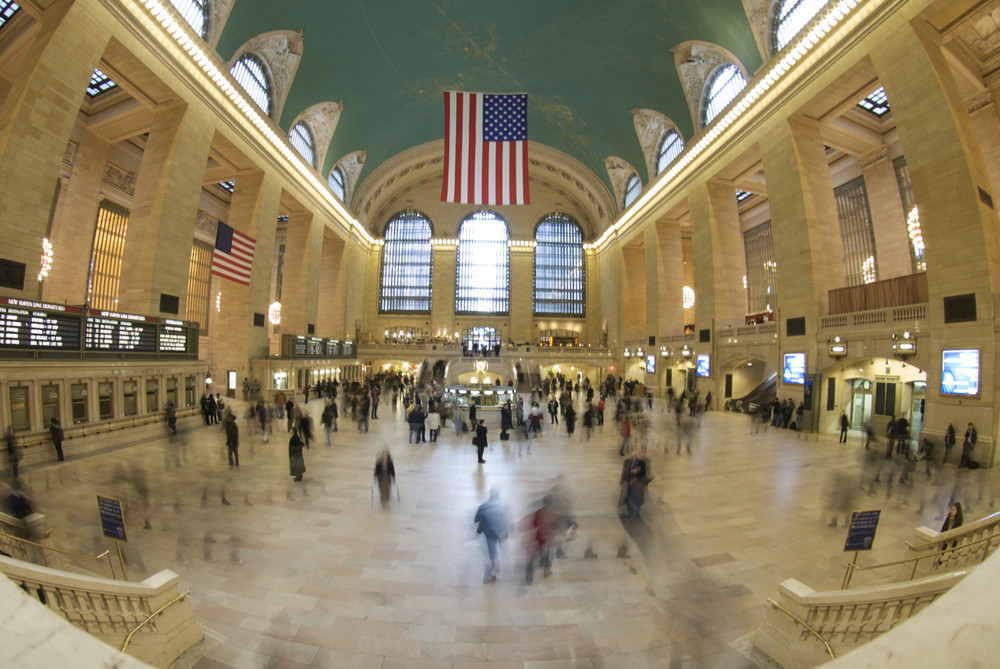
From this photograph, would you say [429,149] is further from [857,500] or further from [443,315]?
[857,500]

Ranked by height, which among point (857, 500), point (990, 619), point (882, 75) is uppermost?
point (882, 75)

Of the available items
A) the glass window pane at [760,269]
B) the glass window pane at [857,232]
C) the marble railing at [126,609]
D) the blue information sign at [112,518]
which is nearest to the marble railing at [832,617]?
the marble railing at [126,609]

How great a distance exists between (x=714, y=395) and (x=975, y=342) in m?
9.90

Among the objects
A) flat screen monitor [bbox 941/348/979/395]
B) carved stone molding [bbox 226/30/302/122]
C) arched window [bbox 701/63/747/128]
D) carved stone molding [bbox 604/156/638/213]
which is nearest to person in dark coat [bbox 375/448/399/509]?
flat screen monitor [bbox 941/348/979/395]

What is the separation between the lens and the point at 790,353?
15.1 m

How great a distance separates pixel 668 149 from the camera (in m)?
25.0

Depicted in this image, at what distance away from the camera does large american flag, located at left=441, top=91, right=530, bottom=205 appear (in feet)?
49.5

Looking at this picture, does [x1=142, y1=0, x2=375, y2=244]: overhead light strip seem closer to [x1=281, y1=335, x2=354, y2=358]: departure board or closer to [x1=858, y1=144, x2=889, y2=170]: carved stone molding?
[x1=281, y1=335, x2=354, y2=358]: departure board

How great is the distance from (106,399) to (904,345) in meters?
20.8

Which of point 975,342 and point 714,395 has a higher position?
point 975,342

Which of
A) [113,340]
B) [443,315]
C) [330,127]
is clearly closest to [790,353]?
[113,340]

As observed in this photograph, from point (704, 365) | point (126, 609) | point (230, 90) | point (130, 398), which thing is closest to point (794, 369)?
point (704, 365)

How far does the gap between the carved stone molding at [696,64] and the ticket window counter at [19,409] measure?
978 inches

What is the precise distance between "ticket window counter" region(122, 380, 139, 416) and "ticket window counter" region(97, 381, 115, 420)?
0.29 m
